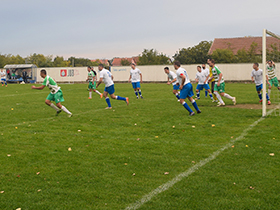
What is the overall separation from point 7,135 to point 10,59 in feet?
290

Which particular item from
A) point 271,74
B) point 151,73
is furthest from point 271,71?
point 151,73

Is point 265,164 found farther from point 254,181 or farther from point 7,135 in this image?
point 7,135

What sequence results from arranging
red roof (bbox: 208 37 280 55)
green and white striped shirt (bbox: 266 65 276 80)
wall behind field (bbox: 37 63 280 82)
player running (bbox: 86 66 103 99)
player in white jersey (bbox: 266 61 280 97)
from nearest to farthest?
player in white jersey (bbox: 266 61 280 97)
green and white striped shirt (bbox: 266 65 276 80)
player running (bbox: 86 66 103 99)
wall behind field (bbox: 37 63 280 82)
red roof (bbox: 208 37 280 55)

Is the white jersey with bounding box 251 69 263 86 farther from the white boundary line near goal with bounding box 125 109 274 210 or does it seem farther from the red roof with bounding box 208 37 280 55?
the red roof with bounding box 208 37 280 55

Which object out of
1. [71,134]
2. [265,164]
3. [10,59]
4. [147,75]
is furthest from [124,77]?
[10,59]

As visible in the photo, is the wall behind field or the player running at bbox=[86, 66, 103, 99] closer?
the player running at bbox=[86, 66, 103, 99]

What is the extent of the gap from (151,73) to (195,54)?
47.9 ft

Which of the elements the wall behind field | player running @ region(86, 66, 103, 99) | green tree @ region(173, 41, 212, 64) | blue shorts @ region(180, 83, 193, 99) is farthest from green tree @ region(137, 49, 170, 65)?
blue shorts @ region(180, 83, 193, 99)

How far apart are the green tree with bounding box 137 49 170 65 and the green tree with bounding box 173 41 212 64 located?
234 inches

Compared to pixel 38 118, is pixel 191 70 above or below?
above

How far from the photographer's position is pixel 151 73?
45.0 meters

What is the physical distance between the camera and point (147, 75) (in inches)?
1779

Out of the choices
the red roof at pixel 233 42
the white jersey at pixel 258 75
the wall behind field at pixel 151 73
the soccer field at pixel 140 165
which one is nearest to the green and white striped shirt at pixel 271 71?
the white jersey at pixel 258 75

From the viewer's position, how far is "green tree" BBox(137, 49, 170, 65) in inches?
2544
